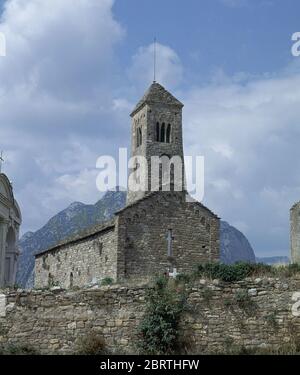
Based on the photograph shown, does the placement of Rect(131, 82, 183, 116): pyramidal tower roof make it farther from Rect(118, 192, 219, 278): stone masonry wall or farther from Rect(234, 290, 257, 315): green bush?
Rect(234, 290, 257, 315): green bush

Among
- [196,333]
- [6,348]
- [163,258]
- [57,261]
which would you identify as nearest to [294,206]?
[163,258]

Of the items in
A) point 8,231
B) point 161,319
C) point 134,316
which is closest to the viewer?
point 161,319

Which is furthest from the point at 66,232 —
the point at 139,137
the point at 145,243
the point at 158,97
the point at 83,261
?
the point at 145,243

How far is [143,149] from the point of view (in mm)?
49000

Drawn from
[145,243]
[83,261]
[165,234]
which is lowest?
[83,261]

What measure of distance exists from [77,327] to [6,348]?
1.98 meters

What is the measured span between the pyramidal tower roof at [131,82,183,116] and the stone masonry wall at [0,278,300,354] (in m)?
33.2

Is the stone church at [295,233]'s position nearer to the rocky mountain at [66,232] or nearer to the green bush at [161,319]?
the green bush at [161,319]

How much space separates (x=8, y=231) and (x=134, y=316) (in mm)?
12443

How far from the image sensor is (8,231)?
28.2 metres

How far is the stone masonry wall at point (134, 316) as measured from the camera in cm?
1734

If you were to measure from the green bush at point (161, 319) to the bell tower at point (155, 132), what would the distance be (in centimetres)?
3027

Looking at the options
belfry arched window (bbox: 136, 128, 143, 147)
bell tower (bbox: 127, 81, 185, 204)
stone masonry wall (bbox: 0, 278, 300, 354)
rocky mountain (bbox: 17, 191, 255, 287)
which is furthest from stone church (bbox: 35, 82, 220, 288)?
rocky mountain (bbox: 17, 191, 255, 287)

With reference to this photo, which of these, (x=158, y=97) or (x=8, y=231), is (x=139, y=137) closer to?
(x=158, y=97)
